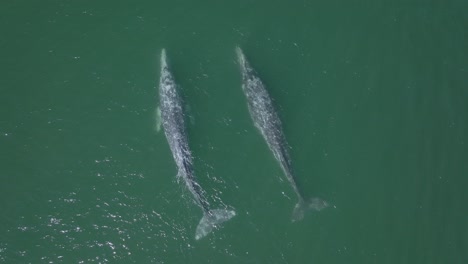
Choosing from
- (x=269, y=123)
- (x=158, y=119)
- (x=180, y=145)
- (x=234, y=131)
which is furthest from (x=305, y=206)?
(x=158, y=119)

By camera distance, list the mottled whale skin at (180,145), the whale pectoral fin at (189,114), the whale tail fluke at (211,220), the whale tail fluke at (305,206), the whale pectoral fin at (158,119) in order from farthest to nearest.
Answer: the whale pectoral fin at (189,114)
the whale pectoral fin at (158,119)
the whale tail fluke at (305,206)
the mottled whale skin at (180,145)
the whale tail fluke at (211,220)

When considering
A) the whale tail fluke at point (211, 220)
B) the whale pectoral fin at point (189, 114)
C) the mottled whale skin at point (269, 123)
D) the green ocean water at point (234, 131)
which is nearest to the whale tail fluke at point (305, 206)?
the mottled whale skin at point (269, 123)

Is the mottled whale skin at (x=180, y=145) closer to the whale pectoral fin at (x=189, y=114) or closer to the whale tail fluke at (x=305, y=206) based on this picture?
the whale pectoral fin at (x=189, y=114)

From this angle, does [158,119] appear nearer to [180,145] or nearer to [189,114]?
[189,114]

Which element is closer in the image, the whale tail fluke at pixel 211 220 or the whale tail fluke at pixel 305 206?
the whale tail fluke at pixel 211 220

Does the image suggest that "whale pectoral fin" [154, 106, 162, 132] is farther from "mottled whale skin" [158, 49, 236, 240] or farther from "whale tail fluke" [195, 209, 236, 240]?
"whale tail fluke" [195, 209, 236, 240]

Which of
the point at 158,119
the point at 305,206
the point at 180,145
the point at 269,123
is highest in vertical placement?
the point at 269,123
